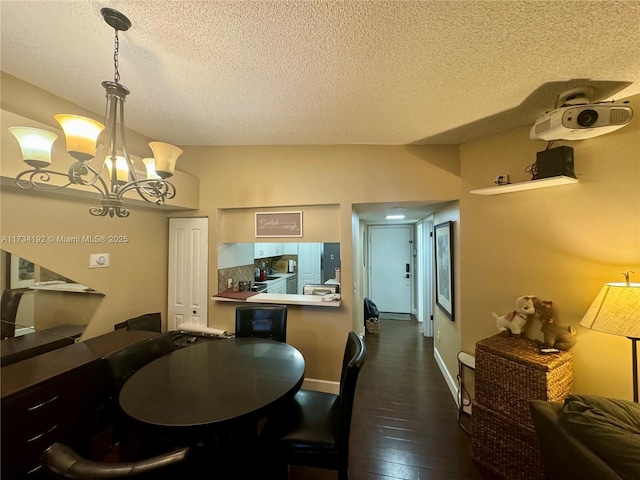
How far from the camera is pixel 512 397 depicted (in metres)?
1.68

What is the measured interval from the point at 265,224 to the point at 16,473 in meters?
2.41

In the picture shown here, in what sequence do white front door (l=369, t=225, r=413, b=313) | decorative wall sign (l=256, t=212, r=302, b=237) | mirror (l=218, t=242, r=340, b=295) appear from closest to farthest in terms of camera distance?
1. decorative wall sign (l=256, t=212, r=302, b=237)
2. mirror (l=218, t=242, r=340, b=295)
3. white front door (l=369, t=225, r=413, b=313)

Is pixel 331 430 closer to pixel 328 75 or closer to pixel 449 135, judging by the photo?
pixel 328 75

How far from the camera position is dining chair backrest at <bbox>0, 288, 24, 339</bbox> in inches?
66.9

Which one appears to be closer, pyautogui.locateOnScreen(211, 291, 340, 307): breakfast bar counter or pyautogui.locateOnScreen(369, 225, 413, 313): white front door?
pyautogui.locateOnScreen(211, 291, 340, 307): breakfast bar counter

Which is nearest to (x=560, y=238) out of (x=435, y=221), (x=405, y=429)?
(x=435, y=221)

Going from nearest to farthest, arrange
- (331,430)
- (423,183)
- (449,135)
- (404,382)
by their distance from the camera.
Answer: (331,430) → (449,135) → (423,183) → (404,382)

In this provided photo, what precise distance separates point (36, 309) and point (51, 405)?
30.9 inches

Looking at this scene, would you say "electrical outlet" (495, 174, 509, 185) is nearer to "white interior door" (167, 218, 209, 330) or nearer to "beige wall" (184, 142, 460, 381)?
"beige wall" (184, 142, 460, 381)

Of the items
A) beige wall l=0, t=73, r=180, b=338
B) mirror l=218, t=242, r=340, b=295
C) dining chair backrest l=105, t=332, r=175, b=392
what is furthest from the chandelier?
mirror l=218, t=242, r=340, b=295

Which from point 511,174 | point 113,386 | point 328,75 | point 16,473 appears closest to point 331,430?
point 113,386

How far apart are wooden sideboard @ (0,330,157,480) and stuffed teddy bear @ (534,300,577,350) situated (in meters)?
3.05

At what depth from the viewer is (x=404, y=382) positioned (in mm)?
2916

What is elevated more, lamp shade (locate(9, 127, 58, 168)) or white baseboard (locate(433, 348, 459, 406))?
lamp shade (locate(9, 127, 58, 168))
